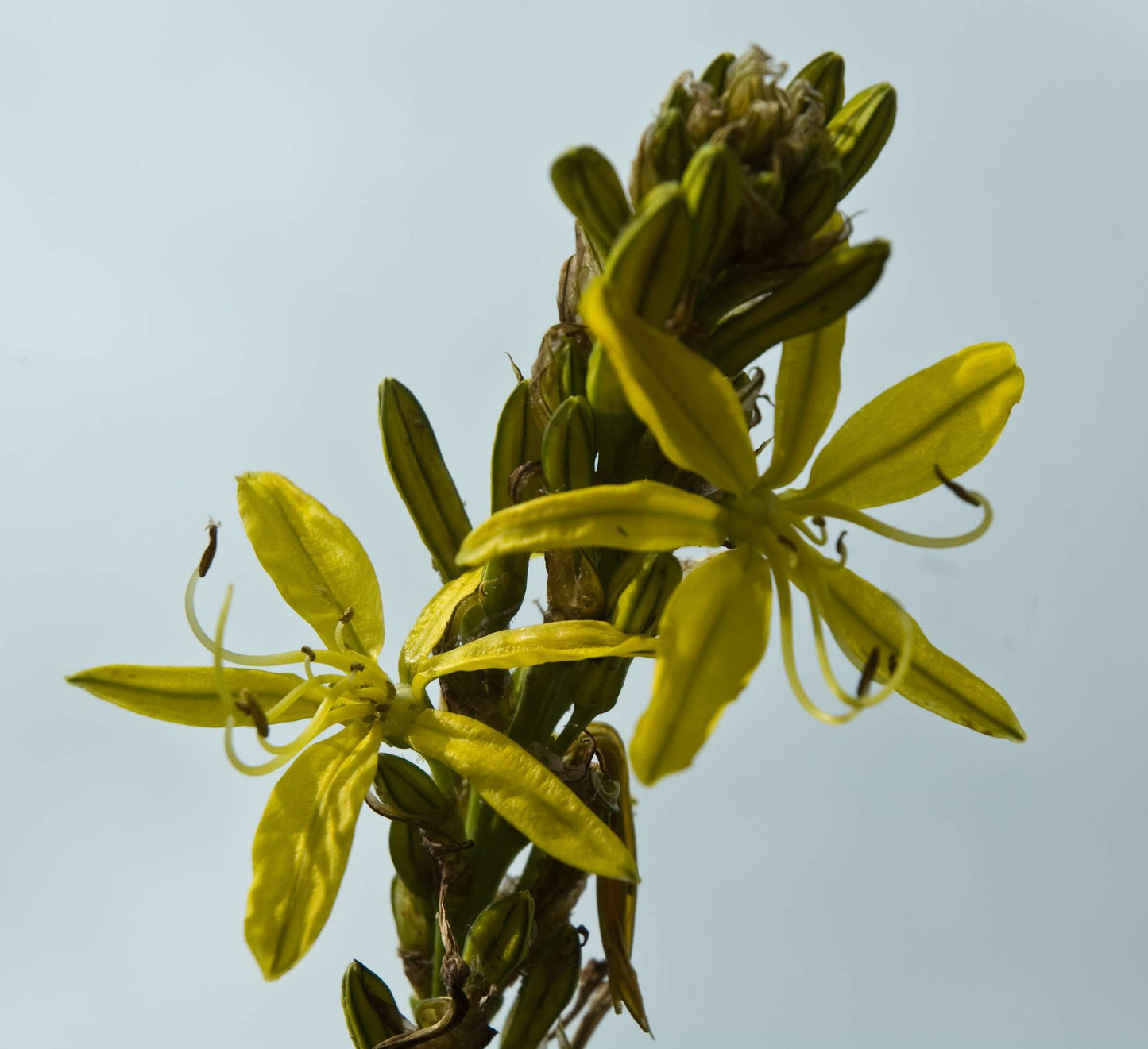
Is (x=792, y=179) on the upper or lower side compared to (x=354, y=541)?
upper

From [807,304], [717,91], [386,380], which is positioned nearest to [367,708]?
[386,380]

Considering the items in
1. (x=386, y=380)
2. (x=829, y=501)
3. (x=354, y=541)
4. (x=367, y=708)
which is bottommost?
(x=367, y=708)

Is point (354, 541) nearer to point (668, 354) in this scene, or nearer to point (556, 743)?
point (556, 743)

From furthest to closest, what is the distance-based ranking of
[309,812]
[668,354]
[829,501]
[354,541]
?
[354,541]
[829,501]
[309,812]
[668,354]

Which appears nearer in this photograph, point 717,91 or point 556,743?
point 717,91

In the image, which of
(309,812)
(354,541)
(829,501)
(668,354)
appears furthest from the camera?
(354,541)
